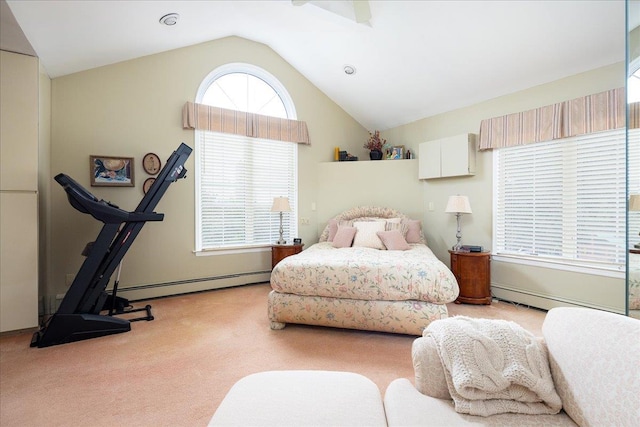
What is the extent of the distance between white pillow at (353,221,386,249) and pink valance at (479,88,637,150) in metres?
1.71

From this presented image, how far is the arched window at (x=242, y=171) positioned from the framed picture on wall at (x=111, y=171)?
0.80 metres

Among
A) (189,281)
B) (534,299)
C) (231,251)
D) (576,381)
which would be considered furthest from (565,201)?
(189,281)

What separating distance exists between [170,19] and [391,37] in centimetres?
244

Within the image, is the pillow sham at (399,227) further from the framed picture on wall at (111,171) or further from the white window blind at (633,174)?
the framed picture on wall at (111,171)

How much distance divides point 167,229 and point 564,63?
492 centimetres

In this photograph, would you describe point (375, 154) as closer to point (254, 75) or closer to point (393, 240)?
point (393, 240)

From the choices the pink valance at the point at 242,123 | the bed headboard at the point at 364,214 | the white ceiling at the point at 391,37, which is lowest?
the bed headboard at the point at 364,214

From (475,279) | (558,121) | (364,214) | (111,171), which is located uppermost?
(558,121)

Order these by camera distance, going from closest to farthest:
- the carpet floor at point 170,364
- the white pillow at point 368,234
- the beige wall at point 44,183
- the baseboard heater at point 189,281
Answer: the carpet floor at point 170,364 → the beige wall at point 44,183 → the baseboard heater at point 189,281 → the white pillow at point 368,234

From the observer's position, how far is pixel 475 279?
3.51 m

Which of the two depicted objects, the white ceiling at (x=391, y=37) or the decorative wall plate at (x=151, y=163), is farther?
the decorative wall plate at (x=151, y=163)

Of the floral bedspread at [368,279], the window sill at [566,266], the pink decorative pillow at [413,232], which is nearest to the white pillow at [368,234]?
the pink decorative pillow at [413,232]

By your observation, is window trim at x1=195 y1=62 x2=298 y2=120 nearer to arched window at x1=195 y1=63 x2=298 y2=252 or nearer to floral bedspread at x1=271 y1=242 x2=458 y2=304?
arched window at x1=195 y1=63 x2=298 y2=252

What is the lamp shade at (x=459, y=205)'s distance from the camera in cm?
366
